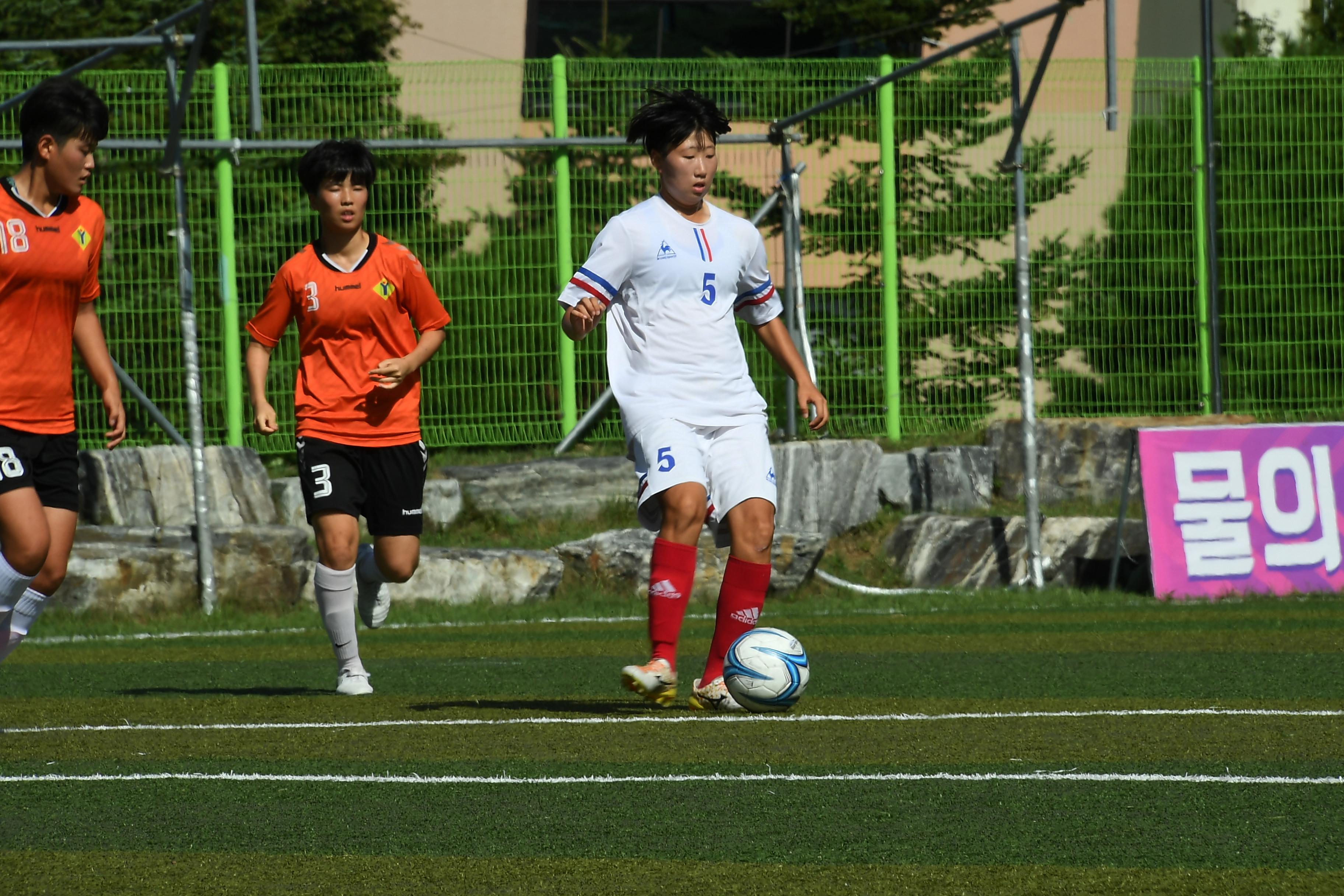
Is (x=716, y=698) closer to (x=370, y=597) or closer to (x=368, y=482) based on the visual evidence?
(x=368, y=482)

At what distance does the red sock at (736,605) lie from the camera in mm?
6211

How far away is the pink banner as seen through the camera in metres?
10.8

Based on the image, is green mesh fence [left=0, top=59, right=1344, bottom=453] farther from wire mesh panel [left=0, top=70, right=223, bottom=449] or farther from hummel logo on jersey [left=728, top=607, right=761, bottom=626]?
hummel logo on jersey [left=728, top=607, right=761, bottom=626]

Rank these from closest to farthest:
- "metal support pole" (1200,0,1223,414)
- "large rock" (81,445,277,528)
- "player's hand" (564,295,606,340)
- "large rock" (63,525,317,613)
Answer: "player's hand" (564,295,606,340) < "large rock" (63,525,317,613) < "large rock" (81,445,277,528) < "metal support pole" (1200,0,1223,414)

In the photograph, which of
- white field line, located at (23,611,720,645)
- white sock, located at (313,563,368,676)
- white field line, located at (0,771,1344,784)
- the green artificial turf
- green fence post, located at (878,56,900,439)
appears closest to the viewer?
the green artificial turf

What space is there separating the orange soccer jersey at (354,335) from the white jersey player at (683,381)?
41.1 inches

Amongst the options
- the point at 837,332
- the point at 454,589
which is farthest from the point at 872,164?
the point at 454,589

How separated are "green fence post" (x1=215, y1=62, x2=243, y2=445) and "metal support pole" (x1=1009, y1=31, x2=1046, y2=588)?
5.30 m

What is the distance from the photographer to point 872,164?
1369 centimetres

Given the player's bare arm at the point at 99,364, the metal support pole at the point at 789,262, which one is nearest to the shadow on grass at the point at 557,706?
the player's bare arm at the point at 99,364

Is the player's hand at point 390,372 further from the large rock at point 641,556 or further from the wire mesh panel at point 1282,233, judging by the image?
the wire mesh panel at point 1282,233

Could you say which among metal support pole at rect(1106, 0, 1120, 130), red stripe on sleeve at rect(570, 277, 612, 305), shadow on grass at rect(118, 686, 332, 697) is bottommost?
shadow on grass at rect(118, 686, 332, 697)

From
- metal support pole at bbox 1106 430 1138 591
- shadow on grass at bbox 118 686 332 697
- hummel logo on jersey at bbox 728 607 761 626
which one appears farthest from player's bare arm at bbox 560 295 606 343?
metal support pole at bbox 1106 430 1138 591

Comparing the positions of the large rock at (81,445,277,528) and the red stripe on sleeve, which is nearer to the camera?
the red stripe on sleeve
